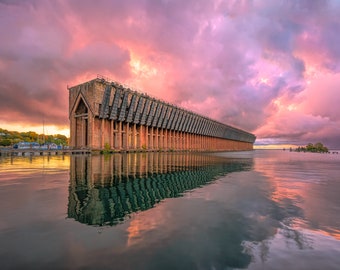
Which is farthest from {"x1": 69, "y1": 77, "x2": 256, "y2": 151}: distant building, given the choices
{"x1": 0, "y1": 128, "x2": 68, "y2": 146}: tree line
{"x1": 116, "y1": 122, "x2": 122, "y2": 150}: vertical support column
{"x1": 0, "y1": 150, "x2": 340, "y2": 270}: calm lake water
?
{"x1": 0, "y1": 128, "x2": 68, "y2": 146}: tree line

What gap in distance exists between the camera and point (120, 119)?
6512 cm

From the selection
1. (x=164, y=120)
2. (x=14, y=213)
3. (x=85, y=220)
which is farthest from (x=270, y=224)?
(x=164, y=120)

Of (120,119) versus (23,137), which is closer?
(120,119)

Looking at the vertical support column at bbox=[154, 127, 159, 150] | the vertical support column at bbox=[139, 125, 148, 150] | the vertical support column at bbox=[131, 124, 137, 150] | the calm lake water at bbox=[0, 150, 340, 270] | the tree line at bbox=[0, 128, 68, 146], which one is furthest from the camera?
the tree line at bbox=[0, 128, 68, 146]

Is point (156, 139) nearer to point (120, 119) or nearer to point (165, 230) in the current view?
Answer: point (120, 119)

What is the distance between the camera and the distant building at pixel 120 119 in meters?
58.5

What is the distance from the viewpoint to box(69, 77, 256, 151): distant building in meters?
58.5

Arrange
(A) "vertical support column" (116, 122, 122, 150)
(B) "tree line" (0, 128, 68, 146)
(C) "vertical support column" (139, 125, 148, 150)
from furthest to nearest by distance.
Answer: (B) "tree line" (0, 128, 68, 146), (C) "vertical support column" (139, 125, 148, 150), (A) "vertical support column" (116, 122, 122, 150)

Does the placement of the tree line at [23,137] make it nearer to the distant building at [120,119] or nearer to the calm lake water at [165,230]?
the distant building at [120,119]

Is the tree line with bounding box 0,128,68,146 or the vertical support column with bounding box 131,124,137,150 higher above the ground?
the tree line with bounding box 0,128,68,146

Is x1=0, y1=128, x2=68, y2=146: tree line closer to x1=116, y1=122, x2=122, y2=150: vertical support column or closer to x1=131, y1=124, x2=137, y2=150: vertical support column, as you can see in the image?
x1=131, y1=124, x2=137, y2=150: vertical support column

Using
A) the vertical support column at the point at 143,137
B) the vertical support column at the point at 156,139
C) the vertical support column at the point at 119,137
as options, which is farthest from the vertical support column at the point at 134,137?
the vertical support column at the point at 156,139

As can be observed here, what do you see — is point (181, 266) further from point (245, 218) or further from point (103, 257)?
point (245, 218)

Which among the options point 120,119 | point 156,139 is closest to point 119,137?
point 120,119
